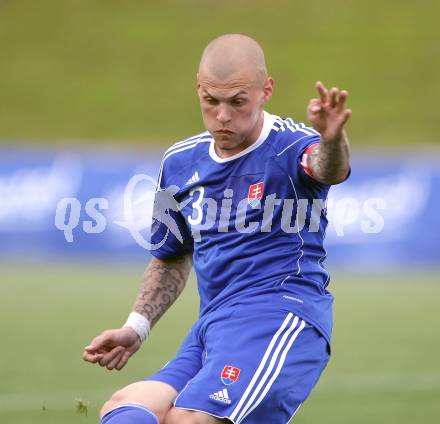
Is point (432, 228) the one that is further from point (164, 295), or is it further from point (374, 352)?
point (164, 295)

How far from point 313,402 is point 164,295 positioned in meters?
2.84

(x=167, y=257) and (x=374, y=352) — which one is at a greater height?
(x=167, y=257)

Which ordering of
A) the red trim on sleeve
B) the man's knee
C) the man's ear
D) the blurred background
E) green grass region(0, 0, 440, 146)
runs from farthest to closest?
green grass region(0, 0, 440, 146) < the blurred background < the man's ear < the red trim on sleeve < the man's knee

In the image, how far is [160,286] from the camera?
5.78 m

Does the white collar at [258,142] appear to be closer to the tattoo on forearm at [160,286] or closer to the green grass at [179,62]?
the tattoo on forearm at [160,286]

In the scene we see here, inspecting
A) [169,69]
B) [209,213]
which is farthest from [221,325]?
[169,69]

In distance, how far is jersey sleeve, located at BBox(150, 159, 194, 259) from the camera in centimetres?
562

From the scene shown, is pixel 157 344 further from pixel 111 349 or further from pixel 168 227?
pixel 111 349

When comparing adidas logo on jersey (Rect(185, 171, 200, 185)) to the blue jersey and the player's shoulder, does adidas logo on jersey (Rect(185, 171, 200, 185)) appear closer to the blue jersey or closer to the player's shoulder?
the blue jersey

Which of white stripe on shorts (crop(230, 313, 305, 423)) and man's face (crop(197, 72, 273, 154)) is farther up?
man's face (crop(197, 72, 273, 154))

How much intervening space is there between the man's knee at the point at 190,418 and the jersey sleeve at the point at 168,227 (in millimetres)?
1218

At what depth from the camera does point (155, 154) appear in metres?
18.2

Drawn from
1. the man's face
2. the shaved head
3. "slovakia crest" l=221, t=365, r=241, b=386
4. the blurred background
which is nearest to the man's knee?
"slovakia crest" l=221, t=365, r=241, b=386

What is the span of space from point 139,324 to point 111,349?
305mm
